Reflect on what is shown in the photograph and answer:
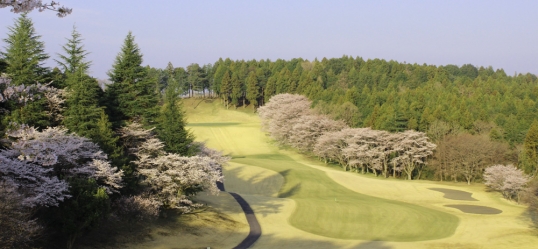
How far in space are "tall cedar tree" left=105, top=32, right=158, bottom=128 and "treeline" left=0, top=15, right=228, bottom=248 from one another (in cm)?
6

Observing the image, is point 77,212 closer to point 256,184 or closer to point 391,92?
point 256,184

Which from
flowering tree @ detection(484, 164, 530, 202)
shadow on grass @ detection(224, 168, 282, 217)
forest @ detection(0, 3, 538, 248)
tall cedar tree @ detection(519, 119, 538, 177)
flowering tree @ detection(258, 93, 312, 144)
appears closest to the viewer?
forest @ detection(0, 3, 538, 248)

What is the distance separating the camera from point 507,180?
4194 cm

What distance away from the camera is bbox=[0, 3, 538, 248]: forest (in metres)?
17.0

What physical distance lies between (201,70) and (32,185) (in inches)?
3711

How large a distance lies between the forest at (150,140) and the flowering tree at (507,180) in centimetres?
13

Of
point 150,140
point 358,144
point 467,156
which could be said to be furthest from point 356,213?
point 467,156

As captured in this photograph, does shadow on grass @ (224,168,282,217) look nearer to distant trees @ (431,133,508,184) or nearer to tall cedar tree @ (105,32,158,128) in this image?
tall cedar tree @ (105,32,158,128)

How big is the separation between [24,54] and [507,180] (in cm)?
3962

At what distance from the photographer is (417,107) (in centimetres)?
6088

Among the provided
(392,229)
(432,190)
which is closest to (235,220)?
(392,229)

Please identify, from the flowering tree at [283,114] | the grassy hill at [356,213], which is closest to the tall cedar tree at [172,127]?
the grassy hill at [356,213]

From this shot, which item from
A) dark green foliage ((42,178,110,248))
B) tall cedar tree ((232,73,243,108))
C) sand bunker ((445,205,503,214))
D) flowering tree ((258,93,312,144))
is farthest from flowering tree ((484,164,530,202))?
tall cedar tree ((232,73,243,108))

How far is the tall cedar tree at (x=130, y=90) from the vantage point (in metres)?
28.0
